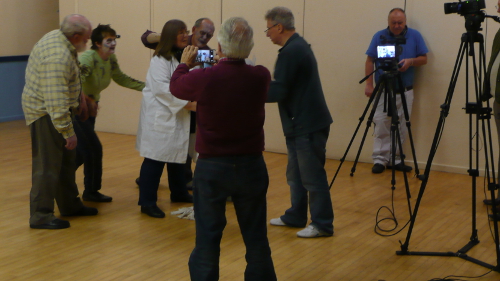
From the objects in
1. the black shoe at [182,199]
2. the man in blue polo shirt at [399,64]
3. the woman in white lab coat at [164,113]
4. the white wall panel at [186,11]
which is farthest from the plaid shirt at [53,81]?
the white wall panel at [186,11]

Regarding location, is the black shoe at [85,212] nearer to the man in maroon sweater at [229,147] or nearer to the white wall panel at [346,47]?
the man in maroon sweater at [229,147]

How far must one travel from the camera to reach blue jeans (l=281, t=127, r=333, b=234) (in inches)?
145

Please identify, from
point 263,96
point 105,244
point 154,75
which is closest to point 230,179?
point 263,96

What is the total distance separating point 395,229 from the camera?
159 inches

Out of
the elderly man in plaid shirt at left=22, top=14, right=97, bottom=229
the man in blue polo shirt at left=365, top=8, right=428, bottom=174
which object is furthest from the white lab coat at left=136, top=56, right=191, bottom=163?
the man in blue polo shirt at left=365, top=8, right=428, bottom=174

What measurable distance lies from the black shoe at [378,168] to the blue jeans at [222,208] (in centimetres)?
341

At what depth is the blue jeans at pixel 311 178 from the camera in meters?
3.69

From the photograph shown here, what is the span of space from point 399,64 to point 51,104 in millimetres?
3481

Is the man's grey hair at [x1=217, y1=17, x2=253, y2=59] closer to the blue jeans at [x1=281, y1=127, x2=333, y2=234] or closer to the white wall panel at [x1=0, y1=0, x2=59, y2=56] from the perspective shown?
the blue jeans at [x1=281, y1=127, x2=333, y2=234]

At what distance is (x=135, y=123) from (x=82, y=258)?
457 cm

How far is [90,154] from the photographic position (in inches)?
182

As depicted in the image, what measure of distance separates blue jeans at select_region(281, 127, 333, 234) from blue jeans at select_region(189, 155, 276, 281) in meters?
1.15

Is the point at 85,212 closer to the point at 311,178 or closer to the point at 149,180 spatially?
the point at 149,180

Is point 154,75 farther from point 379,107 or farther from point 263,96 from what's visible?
point 379,107
